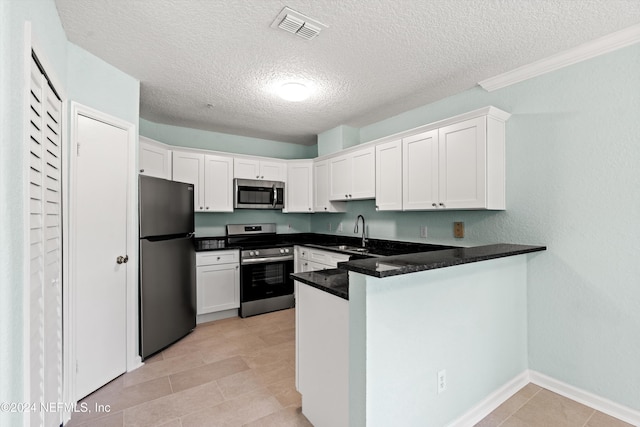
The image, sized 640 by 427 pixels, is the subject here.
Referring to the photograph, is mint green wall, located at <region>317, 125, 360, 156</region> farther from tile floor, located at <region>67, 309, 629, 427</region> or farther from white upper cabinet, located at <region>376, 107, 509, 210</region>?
tile floor, located at <region>67, 309, 629, 427</region>

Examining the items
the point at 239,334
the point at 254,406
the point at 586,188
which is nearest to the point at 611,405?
the point at 586,188

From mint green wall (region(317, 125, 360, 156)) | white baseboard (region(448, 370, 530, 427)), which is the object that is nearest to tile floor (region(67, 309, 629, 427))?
white baseboard (region(448, 370, 530, 427))

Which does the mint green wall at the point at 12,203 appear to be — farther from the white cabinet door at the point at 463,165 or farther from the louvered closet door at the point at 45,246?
the white cabinet door at the point at 463,165

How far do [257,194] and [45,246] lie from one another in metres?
2.93

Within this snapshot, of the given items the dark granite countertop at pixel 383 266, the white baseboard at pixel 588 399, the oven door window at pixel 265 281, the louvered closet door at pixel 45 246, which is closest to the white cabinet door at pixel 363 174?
the oven door window at pixel 265 281

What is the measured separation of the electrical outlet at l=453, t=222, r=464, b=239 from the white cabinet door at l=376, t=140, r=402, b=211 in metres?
0.58

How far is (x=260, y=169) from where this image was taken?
4457 mm

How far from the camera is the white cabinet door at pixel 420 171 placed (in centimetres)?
281

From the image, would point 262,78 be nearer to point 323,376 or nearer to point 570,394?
point 323,376

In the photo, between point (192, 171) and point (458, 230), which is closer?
point (458, 230)

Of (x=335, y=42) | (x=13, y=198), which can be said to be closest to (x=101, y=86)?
(x=13, y=198)

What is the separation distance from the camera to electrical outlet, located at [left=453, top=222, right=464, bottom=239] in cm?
292

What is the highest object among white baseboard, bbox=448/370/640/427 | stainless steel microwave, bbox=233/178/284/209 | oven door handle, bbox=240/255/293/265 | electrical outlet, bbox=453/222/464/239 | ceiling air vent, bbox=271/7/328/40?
ceiling air vent, bbox=271/7/328/40

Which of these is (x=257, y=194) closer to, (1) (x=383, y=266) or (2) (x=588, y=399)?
(1) (x=383, y=266)
